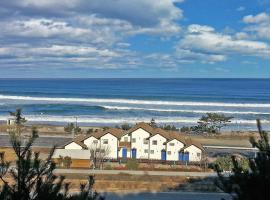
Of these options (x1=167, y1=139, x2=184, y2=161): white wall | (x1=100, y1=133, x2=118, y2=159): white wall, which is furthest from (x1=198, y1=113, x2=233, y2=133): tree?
(x1=100, y1=133, x2=118, y2=159): white wall

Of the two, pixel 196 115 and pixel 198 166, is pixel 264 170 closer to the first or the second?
pixel 198 166

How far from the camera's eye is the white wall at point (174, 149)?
35.7 meters

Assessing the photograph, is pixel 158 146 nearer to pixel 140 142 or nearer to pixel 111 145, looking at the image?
pixel 140 142

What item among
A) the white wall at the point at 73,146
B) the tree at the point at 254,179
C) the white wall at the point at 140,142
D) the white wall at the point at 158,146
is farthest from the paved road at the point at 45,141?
the tree at the point at 254,179

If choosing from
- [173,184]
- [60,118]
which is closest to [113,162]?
[173,184]

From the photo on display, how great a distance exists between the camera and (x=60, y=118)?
6700 centimetres

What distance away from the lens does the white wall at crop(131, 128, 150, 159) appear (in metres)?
36.2

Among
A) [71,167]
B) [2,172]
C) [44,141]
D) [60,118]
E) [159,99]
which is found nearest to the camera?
[2,172]

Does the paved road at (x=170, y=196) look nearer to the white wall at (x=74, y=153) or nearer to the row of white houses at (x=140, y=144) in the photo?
the white wall at (x=74, y=153)

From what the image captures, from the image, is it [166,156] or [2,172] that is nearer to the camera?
[2,172]

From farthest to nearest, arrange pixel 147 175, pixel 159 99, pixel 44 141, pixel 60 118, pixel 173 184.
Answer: pixel 159 99
pixel 60 118
pixel 44 141
pixel 147 175
pixel 173 184

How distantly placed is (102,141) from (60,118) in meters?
31.9

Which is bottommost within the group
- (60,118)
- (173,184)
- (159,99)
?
(173,184)

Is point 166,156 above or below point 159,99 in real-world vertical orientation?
below
